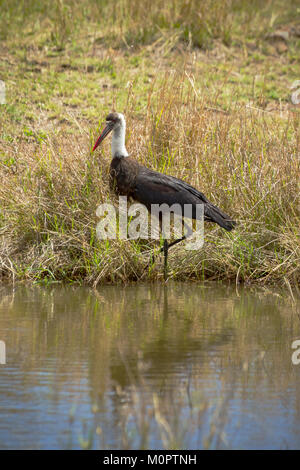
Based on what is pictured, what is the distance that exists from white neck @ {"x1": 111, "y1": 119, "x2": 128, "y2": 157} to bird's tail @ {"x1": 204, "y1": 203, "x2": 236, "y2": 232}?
95 cm

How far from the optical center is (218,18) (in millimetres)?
13961

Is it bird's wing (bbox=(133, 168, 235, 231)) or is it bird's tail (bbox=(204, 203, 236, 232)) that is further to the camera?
bird's wing (bbox=(133, 168, 235, 231))

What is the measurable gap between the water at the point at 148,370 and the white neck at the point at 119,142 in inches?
57.6

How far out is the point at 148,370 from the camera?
5.06 meters

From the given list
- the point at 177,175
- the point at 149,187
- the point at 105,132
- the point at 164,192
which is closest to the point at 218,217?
the point at 164,192

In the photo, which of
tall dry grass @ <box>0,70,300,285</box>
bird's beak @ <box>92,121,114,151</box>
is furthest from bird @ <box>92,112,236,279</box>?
tall dry grass @ <box>0,70,300,285</box>

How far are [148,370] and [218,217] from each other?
2.90 meters

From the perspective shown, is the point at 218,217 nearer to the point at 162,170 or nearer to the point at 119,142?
the point at 162,170

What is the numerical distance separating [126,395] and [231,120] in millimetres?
4701

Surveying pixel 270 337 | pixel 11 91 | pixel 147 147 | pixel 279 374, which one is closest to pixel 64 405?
pixel 279 374

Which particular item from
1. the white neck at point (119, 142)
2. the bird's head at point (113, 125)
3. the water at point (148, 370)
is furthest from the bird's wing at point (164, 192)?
the water at point (148, 370)

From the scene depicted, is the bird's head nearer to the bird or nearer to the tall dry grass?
the bird

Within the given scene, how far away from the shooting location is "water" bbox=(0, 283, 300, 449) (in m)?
4.12

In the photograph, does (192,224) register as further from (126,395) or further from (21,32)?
(21,32)
